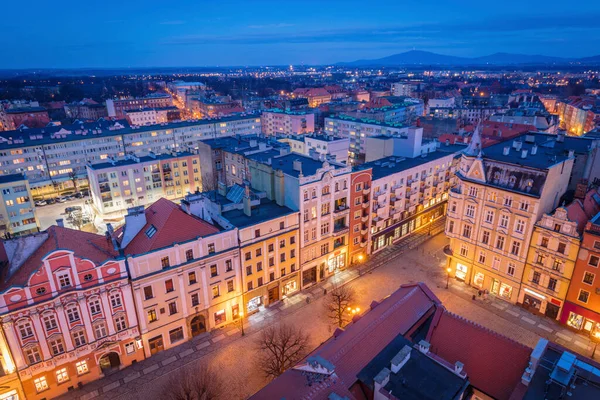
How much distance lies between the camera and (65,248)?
38.8 m

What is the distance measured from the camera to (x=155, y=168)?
9838cm

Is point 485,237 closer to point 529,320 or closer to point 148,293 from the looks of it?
point 529,320

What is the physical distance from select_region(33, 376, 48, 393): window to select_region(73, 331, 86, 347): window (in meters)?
4.85

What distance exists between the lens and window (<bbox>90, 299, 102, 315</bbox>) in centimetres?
4197

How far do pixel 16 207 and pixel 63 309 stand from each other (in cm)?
5757

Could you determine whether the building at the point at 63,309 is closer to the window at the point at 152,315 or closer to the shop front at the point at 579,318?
the window at the point at 152,315

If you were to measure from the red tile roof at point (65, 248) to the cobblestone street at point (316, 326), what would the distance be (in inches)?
608

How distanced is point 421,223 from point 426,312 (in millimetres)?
49150

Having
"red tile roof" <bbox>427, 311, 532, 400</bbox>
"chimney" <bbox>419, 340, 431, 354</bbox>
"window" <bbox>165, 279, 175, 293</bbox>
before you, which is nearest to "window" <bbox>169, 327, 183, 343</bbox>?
"window" <bbox>165, 279, 175, 293</bbox>

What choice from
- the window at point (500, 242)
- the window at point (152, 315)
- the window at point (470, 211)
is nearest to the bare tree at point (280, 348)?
the window at point (152, 315)

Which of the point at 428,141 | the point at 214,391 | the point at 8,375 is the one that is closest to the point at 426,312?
the point at 214,391

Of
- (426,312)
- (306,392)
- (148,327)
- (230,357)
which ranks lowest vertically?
(230,357)

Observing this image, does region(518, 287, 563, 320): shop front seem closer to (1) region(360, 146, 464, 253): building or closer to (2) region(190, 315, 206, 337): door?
(1) region(360, 146, 464, 253): building

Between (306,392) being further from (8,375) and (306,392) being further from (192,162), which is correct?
(192,162)
